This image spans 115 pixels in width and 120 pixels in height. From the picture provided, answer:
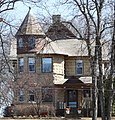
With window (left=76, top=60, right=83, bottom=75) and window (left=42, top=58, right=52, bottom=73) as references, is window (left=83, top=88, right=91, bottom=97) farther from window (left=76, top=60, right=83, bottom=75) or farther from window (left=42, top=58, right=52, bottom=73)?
window (left=42, top=58, right=52, bottom=73)

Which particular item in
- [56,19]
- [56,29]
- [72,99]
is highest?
[56,19]

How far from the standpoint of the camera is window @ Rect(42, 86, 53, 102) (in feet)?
141

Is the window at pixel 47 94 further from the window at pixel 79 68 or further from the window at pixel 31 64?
the window at pixel 79 68

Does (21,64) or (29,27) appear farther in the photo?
(21,64)

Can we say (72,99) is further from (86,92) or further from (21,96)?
(21,96)

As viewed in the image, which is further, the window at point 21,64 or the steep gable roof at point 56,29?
the window at point 21,64

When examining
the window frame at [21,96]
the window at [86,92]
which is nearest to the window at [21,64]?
the window frame at [21,96]

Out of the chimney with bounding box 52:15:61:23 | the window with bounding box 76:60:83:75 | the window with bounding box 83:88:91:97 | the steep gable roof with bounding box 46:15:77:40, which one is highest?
the chimney with bounding box 52:15:61:23

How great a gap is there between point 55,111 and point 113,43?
1954 centimetres

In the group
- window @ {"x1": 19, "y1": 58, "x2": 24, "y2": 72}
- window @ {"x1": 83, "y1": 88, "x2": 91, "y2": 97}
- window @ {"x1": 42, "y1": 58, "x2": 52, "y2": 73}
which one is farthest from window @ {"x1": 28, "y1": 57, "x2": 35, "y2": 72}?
window @ {"x1": 83, "y1": 88, "x2": 91, "y2": 97}

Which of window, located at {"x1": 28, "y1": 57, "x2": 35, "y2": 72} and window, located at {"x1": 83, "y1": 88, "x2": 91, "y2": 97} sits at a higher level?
window, located at {"x1": 28, "y1": 57, "x2": 35, "y2": 72}

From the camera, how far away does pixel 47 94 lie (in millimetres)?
43750

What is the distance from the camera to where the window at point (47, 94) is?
141 feet

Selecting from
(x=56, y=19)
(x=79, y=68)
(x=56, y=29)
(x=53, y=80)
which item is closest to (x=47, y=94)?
(x=53, y=80)
